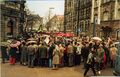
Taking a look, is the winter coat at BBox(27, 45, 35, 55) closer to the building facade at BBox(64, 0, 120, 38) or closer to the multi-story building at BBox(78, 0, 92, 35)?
the building facade at BBox(64, 0, 120, 38)

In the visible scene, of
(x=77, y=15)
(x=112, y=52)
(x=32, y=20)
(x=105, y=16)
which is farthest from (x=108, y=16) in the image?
(x=112, y=52)

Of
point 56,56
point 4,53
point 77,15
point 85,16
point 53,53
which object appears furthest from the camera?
point 77,15

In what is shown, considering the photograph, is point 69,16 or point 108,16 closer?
point 108,16

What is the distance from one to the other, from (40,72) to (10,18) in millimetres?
20282

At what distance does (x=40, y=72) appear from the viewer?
1941 cm

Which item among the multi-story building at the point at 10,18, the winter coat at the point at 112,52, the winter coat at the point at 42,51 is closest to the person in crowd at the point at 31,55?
the winter coat at the point at 42,51

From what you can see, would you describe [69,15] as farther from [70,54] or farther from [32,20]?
[70,54]

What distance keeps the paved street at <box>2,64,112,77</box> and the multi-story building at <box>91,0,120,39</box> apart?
72.0 feet

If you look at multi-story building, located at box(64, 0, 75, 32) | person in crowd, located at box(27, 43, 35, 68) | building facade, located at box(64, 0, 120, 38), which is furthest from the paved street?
multi-story building, located at box(64, 0, 75, 32)

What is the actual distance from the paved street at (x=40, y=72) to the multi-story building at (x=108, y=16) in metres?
21.9

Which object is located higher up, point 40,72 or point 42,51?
point 42,51

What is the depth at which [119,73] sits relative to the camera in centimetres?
1473

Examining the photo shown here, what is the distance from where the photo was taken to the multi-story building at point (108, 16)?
145ft

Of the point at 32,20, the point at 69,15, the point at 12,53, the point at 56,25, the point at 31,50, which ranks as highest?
the point at 69,15
